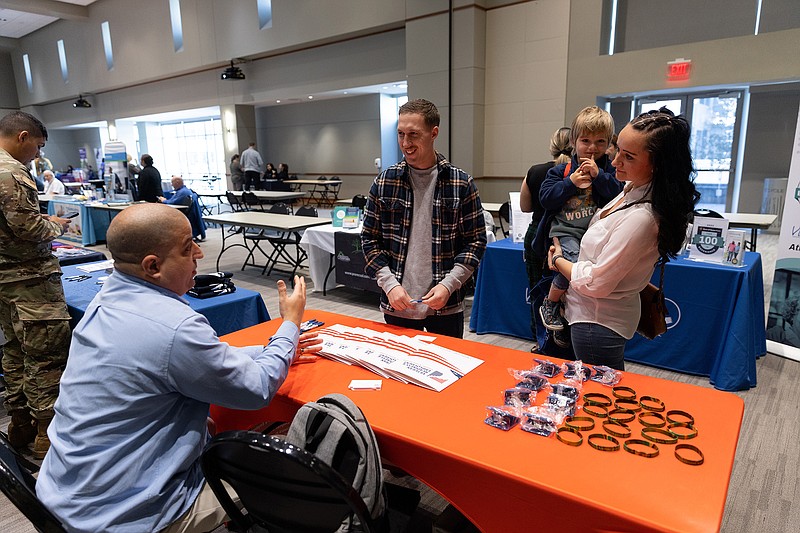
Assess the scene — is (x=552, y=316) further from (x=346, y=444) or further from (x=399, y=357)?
(x=346, y=444)

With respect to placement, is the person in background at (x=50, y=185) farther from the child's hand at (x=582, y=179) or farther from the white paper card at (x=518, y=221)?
the child's hand at (x=582, y=179)

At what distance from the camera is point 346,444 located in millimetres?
Answer: 1136

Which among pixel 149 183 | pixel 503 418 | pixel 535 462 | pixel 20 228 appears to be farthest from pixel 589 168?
pixel 149 183

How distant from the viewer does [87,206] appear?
8547mm

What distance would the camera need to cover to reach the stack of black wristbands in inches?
110

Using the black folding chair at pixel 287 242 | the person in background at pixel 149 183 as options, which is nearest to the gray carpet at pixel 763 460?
the black folding chair at pixel 287 242

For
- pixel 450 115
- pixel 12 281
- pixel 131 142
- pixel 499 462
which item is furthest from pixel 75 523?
pixel 131 142

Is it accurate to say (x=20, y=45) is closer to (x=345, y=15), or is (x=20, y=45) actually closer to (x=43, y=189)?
(x=43, y=189)

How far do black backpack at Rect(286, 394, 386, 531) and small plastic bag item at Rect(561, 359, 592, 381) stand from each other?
638mm

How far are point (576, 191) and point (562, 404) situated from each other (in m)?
1.37

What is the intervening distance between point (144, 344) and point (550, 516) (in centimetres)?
95

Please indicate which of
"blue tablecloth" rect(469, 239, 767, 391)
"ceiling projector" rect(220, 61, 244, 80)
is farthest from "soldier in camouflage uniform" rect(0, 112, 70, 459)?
"ceiling projector" rect(220, 61, 244, 80)

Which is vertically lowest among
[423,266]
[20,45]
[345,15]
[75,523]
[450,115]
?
[75,523]

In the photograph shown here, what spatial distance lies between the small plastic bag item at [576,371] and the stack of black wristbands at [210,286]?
80.2 inches
